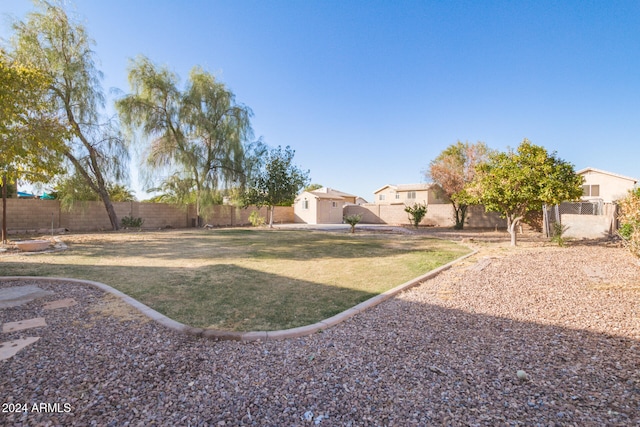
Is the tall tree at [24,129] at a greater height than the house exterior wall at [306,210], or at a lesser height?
greater

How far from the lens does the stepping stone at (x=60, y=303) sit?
367 cm

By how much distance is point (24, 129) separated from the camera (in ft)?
23.8

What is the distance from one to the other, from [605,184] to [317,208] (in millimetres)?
24179

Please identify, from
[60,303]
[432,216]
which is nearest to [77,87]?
[60,303]

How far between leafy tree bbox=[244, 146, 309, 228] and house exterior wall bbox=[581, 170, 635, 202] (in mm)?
22885

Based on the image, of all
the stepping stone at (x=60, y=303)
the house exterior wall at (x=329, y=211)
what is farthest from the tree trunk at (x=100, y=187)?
the house exterior wall at (x=329, y=211)

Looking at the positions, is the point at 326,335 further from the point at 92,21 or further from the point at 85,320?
the point at 92,21

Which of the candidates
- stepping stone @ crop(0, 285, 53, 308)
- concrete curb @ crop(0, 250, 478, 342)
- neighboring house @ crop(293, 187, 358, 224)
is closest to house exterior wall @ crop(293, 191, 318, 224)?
neighboring house @ crop(293, 187, 358, 224)

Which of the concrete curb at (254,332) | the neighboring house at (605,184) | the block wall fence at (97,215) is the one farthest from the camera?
the neighboring house at (605,184)

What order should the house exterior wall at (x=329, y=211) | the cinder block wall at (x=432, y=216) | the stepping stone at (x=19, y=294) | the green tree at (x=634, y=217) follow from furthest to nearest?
1. the house exterior wall at (x=329, y=211)
2. the cinder block wall at (x=432, y=216)
3. the green tree at (x=634, y=217)
4. the stepping stone at (x=19, y=294)

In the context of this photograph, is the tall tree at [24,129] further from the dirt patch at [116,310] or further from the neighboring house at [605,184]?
the neighboring house at [605,184]

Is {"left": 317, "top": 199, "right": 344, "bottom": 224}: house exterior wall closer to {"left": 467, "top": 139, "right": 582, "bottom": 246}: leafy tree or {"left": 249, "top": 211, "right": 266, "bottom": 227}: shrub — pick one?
{"left": 249, "top": 211, "right": 266, "bottom": 227}: shrub

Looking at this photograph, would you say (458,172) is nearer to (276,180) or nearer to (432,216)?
(432,216)

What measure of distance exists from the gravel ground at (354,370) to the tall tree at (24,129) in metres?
5.94
